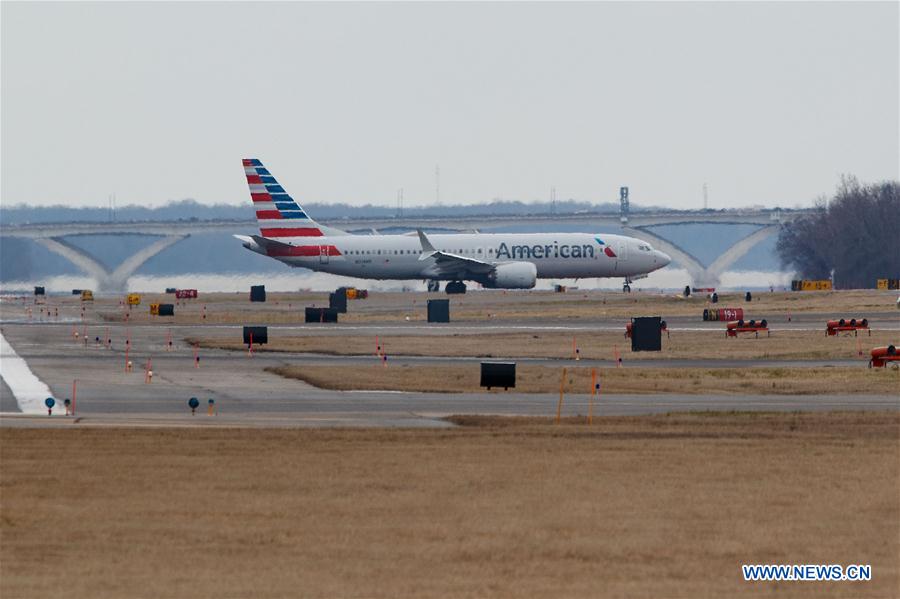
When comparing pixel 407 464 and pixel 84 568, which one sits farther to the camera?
pixel 407 464

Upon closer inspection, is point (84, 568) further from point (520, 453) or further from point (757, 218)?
point (757, 218)

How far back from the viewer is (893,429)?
3052 cm

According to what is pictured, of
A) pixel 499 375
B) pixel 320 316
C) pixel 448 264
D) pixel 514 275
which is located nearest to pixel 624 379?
pixel 499 375

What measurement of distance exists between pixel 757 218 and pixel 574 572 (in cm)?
18297

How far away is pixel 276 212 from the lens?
377ft

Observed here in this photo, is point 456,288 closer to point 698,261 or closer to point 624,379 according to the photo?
point 624,379

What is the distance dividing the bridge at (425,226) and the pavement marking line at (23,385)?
13550 cm

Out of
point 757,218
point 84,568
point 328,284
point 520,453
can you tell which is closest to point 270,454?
point 520,453

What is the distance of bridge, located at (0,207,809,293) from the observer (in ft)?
625

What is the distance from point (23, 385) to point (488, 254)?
7162 cm

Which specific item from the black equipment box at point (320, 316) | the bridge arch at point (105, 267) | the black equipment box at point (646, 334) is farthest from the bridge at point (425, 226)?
the black equipment box at point (646, 334)

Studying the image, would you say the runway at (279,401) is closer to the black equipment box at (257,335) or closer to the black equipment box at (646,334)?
the black equipment box at (646,334)

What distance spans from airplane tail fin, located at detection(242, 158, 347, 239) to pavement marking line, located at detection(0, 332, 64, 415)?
5834 centimetres

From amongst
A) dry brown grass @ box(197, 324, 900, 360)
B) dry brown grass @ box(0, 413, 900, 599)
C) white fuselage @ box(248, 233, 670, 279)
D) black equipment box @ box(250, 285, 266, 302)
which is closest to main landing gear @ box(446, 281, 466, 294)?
white fuselage @ box(248, 233, 670, 279)
